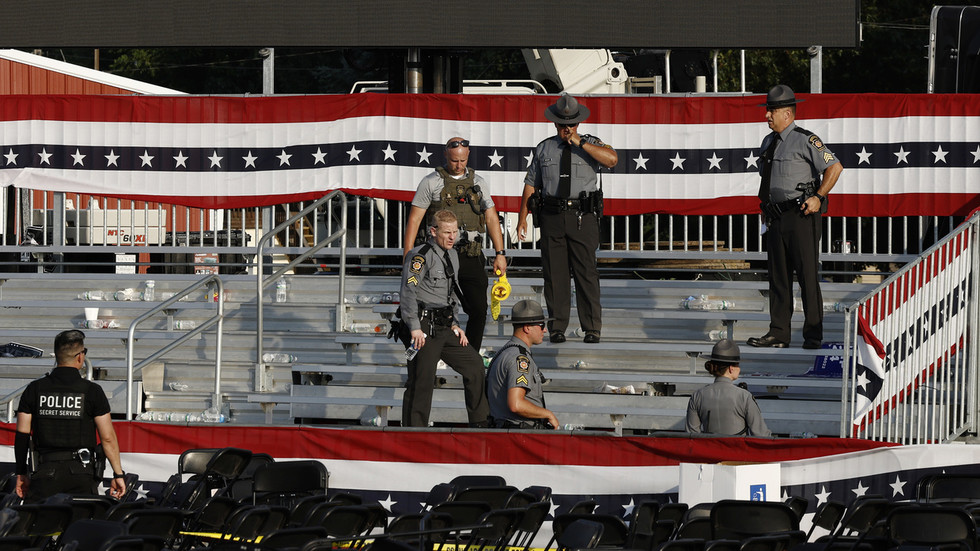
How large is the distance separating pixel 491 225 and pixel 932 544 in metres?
4.81

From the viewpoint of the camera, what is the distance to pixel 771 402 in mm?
11516

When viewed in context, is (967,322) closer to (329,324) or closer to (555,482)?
(555,482)

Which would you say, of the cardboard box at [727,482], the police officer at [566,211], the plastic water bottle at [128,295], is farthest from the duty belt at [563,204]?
the plastic water bottle at [128,295]

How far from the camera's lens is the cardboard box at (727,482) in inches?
356

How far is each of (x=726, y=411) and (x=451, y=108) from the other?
558 centimetres

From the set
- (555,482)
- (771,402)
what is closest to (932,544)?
(555,482)

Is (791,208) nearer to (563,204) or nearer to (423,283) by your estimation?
(563,204)

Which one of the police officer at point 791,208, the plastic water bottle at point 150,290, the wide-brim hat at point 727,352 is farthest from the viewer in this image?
the plastic water bottle at point 150,290

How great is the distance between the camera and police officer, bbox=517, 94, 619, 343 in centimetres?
1191

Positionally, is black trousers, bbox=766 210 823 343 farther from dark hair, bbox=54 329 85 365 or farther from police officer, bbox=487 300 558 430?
dark hair, bbox=54 329 85 365

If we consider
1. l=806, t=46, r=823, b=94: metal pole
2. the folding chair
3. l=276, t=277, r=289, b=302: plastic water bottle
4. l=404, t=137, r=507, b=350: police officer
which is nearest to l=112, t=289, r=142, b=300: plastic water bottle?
l=276, t=277, r=289, b=302: plastic water bottle

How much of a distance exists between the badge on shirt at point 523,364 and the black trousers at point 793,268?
2.52 metres

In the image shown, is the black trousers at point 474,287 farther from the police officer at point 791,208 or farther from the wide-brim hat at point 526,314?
the police officer at point 791,208

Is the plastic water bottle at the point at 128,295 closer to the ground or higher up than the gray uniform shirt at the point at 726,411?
higher up
